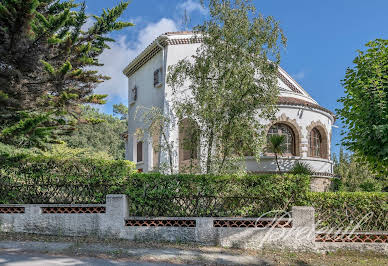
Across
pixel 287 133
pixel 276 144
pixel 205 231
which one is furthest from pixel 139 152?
pixel 205 231

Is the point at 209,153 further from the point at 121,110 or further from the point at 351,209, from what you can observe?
the point at 121,110

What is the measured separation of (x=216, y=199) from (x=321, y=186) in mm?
10472

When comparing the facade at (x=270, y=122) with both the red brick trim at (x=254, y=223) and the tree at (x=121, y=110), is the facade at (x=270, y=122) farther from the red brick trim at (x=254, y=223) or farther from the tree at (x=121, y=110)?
the tree at (x=121, y=110)

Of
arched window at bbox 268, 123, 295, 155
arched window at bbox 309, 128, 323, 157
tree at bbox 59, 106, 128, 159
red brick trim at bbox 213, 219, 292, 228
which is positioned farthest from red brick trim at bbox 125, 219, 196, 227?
tree at bbox 59, 106, 128, 159

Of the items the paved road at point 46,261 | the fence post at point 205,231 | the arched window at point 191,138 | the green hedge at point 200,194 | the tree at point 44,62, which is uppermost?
the tree at point 44,62

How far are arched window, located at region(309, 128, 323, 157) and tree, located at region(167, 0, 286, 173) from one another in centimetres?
779

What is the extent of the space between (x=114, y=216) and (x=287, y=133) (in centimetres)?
1174

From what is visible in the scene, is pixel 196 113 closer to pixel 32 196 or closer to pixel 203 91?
pixel 203 91

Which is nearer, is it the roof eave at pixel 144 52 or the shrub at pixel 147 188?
the shrub at pixel 147 188

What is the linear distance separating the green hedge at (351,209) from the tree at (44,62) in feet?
25.5

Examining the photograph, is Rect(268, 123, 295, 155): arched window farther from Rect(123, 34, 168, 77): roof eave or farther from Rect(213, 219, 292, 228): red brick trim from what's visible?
Rect(213, 219, 292, 228): red brick trim

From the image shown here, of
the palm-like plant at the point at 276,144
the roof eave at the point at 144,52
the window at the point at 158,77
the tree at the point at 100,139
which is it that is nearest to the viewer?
the palm-like plant at the point at 276,144

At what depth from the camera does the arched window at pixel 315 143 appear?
727 inches

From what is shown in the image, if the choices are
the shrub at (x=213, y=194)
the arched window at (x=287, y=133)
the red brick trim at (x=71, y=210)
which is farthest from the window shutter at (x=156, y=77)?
the red brick trim at (x=71, y=210)
